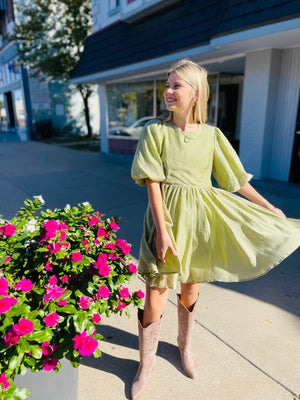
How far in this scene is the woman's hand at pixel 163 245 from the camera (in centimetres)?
163

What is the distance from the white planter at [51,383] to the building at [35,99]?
765 inches

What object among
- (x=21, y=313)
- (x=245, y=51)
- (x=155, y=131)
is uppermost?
(x=245, y=51)

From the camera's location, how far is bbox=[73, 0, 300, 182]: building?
5188 mm

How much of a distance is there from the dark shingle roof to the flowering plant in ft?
14.5

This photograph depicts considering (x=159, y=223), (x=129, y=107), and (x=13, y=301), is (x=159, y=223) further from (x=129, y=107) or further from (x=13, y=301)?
(x=129, y=107)

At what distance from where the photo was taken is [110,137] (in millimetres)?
12352

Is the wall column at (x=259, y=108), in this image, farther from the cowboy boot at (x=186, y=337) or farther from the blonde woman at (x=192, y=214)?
the cowboy boot at (x=186, y=337)

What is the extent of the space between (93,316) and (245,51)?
6.55 m

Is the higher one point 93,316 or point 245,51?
point 245,51

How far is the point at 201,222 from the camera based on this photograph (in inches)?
69.9

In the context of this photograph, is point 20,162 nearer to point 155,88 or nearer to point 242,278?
Result: point 155,88

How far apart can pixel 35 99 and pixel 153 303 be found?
65.8 ft

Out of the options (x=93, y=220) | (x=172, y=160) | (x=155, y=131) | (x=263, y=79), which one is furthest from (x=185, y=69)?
(x=263, y=79)

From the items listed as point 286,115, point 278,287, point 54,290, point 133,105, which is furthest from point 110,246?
point 133,105
